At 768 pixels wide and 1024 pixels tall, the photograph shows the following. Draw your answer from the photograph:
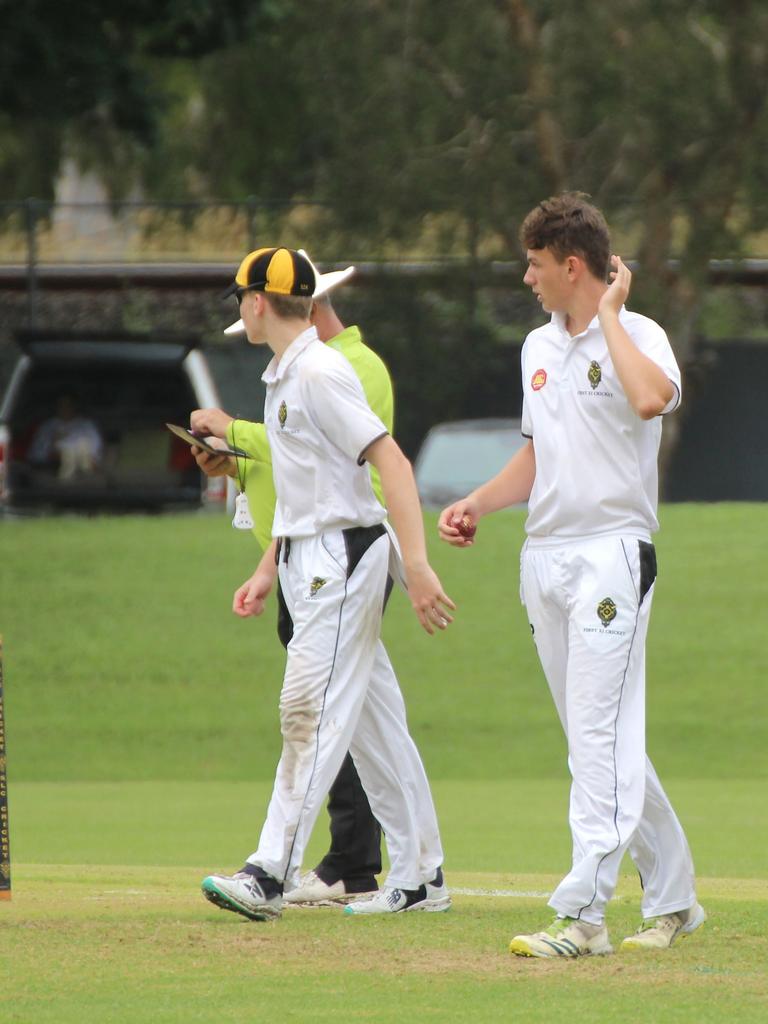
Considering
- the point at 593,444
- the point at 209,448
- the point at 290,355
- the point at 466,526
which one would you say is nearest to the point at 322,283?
the point at 290,355

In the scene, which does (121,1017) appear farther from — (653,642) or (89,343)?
(89,343)

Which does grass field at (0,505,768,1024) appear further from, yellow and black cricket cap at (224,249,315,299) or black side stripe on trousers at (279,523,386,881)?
yellow and black cricket cap at (224,249,315,299)

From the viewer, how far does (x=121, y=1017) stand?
461cm

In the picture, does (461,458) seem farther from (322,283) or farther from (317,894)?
(322,283)

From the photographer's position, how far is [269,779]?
43.6 feet

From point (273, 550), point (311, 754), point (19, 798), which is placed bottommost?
point (19, 798)

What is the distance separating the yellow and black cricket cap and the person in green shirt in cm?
16

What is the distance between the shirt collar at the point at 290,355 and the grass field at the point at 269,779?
1.57m

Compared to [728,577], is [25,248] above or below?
above

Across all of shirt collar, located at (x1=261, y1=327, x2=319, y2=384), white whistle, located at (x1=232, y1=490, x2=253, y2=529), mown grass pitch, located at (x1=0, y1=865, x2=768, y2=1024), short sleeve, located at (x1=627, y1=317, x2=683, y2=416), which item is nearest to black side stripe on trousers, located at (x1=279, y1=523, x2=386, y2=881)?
mown grass pitch, located at (x1=0, y1=865, x2=768, y2=1024)

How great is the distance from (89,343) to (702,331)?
9.60 meters

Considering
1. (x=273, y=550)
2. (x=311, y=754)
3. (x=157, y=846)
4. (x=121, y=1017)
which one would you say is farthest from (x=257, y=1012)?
(x=157, y=846)

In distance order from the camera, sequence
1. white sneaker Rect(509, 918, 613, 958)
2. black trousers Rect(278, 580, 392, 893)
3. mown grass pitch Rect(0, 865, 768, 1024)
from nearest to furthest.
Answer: mown grass pitch Rect(0, 865, 768, 1024)
white sneaker Rect(509, 918, 613, 958)
black trousers Rect(278, 580, 392, 893)

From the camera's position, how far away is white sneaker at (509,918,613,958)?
529 cm
